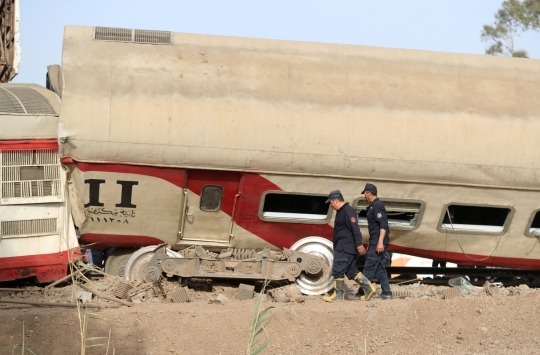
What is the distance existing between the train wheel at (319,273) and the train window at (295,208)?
1.07 feet

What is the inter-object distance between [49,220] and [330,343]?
4.56 m

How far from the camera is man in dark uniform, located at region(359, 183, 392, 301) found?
10508mm

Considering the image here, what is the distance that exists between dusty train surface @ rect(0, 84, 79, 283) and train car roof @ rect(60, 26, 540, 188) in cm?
69

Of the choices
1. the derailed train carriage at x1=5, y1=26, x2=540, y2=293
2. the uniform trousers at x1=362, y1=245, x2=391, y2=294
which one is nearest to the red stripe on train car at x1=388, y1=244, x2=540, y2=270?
the derailed train carriage at x1=5, y1=26, x2=540, y2=293

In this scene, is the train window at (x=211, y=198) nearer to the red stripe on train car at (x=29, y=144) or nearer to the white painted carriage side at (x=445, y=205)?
the white painted carriage side at (x=445, y=205)

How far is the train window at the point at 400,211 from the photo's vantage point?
11.1 meters

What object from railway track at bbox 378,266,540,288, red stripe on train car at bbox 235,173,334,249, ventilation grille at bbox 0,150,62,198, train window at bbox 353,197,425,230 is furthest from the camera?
railway track at bbox 378,266,540,288

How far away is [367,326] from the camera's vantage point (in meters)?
9.02

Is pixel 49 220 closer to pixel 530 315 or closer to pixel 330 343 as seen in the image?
pixel 330 343

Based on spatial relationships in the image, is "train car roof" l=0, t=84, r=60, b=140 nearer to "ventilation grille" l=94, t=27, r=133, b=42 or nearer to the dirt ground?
"ventilation grille" l=94, t=27, r=133, b=42

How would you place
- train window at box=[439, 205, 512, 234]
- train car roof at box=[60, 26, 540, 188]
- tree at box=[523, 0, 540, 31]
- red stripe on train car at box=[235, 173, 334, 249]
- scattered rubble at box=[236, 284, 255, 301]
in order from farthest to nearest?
1. tree at box=[523, 0, 540, 31]
2. train window at box=[439, 205, 512, 234]
3. scattered rubble at box=[236, 284, 255, 301]
4. red stripe on train car at box=[235, 173, 334, 249]
5. train car roof at box=[60, 26, 540, 188]

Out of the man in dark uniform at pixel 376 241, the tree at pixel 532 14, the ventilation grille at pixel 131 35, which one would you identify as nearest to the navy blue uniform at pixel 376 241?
the man in dark uniform at pixel 376 241

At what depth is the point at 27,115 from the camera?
34.5 feet

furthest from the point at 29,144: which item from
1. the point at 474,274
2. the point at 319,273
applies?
the point at 474,274
